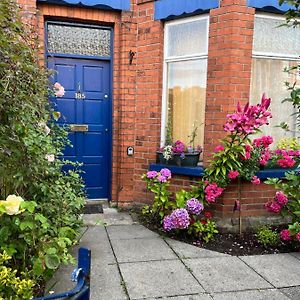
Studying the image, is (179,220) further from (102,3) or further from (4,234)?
(102,3)

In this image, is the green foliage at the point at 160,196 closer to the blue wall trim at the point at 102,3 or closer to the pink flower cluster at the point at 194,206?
the pink flower cluster at the point at 194,206

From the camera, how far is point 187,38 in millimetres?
4805

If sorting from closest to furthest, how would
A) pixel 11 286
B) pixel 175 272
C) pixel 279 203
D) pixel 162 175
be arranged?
pixel 11 286 < pixel 175 272 < pixel 279 203 < pixel 162 175

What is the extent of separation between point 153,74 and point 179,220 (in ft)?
7.34

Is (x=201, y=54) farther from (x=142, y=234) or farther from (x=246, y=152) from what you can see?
(x=142, y=234)

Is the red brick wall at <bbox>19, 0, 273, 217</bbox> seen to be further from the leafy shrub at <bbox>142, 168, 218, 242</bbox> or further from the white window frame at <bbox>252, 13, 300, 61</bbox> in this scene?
the leafy shrub at <bbox>142, 168, 218, 242</bbox>

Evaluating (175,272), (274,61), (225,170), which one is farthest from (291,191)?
(274,61)

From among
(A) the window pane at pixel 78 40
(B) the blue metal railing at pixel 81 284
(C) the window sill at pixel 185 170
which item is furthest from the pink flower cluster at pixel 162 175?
(B) the blue metal railing at pixel 81 284

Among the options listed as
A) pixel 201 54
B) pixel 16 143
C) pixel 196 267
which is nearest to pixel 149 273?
pixel 196 267

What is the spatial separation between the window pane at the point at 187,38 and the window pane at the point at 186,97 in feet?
0.50

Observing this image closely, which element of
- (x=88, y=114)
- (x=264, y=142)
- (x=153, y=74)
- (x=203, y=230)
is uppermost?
(x=153, y=74)

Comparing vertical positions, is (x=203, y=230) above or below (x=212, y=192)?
below

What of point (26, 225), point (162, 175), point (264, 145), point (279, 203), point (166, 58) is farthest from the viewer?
point (166, 58)

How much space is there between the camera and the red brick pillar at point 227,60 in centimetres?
424
